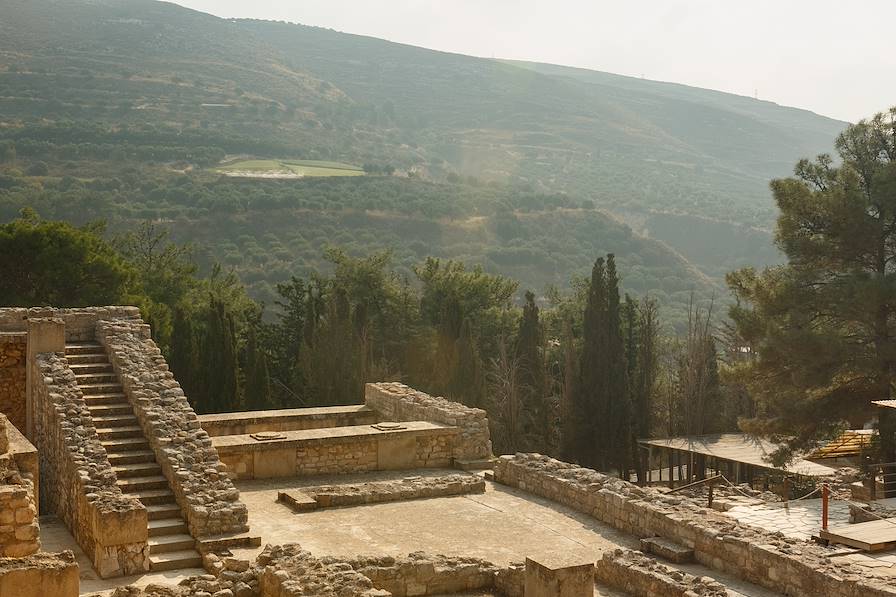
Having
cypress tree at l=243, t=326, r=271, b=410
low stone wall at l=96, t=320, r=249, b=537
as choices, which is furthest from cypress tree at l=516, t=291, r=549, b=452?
low stone wall at l=96, t=320, r=249, b=537

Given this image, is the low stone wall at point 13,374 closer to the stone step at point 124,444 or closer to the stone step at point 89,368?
the stone step at point 89,368

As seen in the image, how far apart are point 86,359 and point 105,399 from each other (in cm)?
146

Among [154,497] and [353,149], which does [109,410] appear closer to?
[154,497]

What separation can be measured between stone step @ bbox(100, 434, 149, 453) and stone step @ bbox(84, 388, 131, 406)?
1.04m

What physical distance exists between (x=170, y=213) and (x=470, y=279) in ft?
142

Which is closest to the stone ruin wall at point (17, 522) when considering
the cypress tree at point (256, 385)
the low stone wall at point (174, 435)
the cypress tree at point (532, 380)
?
the low stone wall at point (174, 435)

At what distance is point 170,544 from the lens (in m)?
14.4

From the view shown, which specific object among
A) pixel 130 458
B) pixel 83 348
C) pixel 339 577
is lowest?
pixel 130 458

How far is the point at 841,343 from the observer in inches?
992

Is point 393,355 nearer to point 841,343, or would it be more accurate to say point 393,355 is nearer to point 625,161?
point 841,343

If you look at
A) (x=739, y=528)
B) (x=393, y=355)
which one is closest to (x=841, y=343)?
(x=739, y=528)

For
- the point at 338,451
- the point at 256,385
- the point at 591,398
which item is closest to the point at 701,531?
the point at 338,451

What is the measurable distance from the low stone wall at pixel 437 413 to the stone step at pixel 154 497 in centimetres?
606

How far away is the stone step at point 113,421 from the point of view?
16.9m
